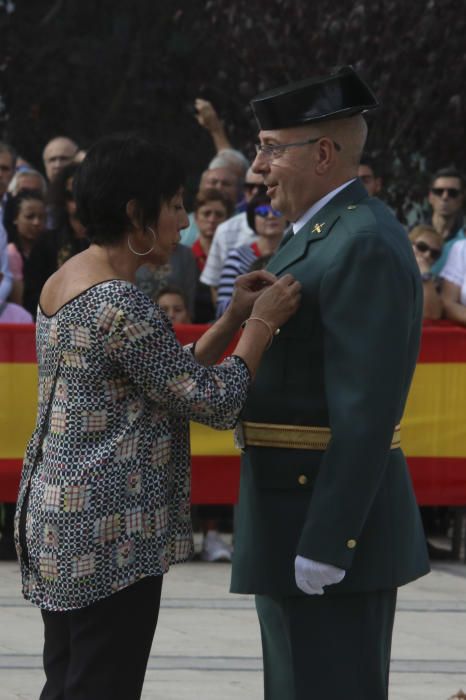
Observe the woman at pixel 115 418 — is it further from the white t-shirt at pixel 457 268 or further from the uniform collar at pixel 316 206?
the white t-shirt at pixel 457 268

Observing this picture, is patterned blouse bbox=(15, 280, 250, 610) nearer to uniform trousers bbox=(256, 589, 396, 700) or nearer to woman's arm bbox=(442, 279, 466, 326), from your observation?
uniform trousers bbox=(256, 589, 396, 700)

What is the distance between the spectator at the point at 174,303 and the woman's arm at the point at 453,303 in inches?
52.1

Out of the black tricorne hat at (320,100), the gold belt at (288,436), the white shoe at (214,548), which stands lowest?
the white shoe at (214,548)

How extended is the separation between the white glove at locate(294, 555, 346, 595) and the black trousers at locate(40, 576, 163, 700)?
1.09 ft

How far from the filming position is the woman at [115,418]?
361 cm

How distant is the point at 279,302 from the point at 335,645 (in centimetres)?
76

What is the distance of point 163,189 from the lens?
12.2 feet

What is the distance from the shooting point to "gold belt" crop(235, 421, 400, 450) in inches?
147

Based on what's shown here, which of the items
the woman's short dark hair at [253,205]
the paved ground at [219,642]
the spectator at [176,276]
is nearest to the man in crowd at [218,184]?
the woman's short dark hair at [253,205]

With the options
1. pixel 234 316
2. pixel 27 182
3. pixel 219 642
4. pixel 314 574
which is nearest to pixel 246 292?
pixel 234 316

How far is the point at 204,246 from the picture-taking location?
9328 millimetres

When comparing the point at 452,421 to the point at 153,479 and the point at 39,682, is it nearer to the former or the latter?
the point at 39,682

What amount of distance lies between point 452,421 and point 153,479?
4.56 metres

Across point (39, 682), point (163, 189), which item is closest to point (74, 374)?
point (163, 189)
